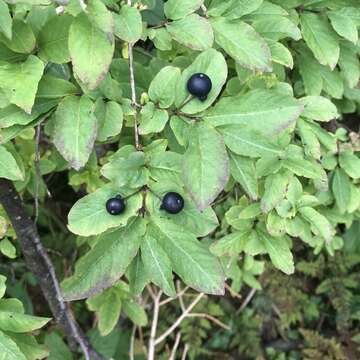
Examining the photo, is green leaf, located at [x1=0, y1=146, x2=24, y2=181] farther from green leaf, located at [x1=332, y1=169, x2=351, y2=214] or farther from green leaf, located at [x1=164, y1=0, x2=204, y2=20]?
green leaf, located at [x1=332, y1=169, x2=351, y2=214]

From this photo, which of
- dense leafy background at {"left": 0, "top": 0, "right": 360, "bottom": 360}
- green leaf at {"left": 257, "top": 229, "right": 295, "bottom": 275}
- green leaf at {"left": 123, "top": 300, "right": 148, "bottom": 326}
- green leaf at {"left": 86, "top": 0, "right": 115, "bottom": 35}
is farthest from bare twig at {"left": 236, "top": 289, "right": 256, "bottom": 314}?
green leaf at {"left": 86, "top": 0, "right": 115, "bottom": 35}

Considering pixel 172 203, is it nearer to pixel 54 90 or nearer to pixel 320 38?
pixel 54 90

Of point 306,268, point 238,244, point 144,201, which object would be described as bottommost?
point 306,268

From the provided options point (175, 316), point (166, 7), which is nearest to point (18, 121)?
point (166, 7)

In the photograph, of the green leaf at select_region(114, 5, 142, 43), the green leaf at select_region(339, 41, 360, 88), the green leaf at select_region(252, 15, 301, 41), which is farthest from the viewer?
the green leaf at select_region(339, 41, 360, 88)

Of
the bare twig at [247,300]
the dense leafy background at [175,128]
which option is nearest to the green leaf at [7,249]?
the dense leafy background at [175,128]

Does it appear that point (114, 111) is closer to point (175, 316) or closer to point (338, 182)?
point (338, 182)

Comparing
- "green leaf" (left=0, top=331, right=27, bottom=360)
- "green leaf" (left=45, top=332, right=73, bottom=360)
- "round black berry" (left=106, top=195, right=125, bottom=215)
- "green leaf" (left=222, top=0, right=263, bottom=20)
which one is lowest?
"green leaf" (left=45, top=332, right=73, bottom=360)

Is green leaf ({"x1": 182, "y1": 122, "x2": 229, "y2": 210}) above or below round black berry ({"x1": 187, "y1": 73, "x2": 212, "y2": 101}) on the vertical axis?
below
